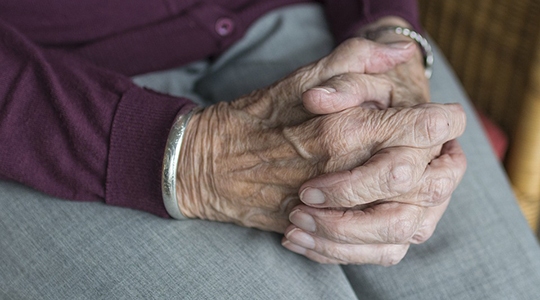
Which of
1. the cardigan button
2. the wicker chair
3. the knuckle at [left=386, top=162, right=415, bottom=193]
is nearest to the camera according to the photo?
the knuckle at [left=386, top=162, right=415, bottom=193]

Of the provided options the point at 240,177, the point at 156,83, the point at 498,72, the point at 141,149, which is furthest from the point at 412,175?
the point at 498,72

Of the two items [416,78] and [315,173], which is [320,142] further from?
[416,78]

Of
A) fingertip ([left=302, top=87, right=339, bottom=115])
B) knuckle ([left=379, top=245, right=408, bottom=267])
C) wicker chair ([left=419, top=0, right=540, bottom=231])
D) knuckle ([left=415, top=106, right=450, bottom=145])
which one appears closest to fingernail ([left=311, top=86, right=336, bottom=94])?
fingertip ([left=302, top=87, right=339, bottom=115])

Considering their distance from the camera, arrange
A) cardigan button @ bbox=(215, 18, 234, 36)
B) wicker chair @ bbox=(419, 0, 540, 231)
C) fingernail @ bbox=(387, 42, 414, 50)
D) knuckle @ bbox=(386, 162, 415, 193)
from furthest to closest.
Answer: wicker chair @ bbox=(419, 0, 540, 231) < cardigan button @ bbox=(215, 18, 234, 36) < fingernail @ bbox=(387, 42, 414, 50) < knuckle @ bbox=(386, 162, 415, 193)

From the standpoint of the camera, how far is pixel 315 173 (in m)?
0.75

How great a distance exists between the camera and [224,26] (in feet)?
3.24

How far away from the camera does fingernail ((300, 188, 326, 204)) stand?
718mm

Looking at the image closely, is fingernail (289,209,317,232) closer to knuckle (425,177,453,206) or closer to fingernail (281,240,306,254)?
fingernail (281,240,306,254)

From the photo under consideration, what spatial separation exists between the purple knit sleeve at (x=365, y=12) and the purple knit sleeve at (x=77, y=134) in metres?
0.39

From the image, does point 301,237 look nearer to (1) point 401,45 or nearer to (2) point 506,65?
(1) point 401,45

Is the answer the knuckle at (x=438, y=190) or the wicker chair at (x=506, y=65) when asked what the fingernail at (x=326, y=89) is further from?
the wicker chair at (x=506, y=65)

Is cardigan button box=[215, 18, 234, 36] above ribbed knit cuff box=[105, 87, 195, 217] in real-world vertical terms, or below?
above

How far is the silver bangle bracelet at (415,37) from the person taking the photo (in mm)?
961

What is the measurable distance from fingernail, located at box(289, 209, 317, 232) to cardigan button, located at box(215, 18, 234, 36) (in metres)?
0.40
